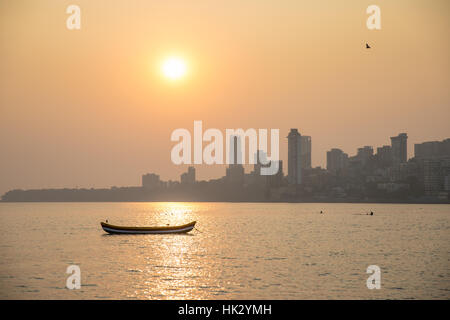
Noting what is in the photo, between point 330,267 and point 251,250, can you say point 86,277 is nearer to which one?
point 330,267
